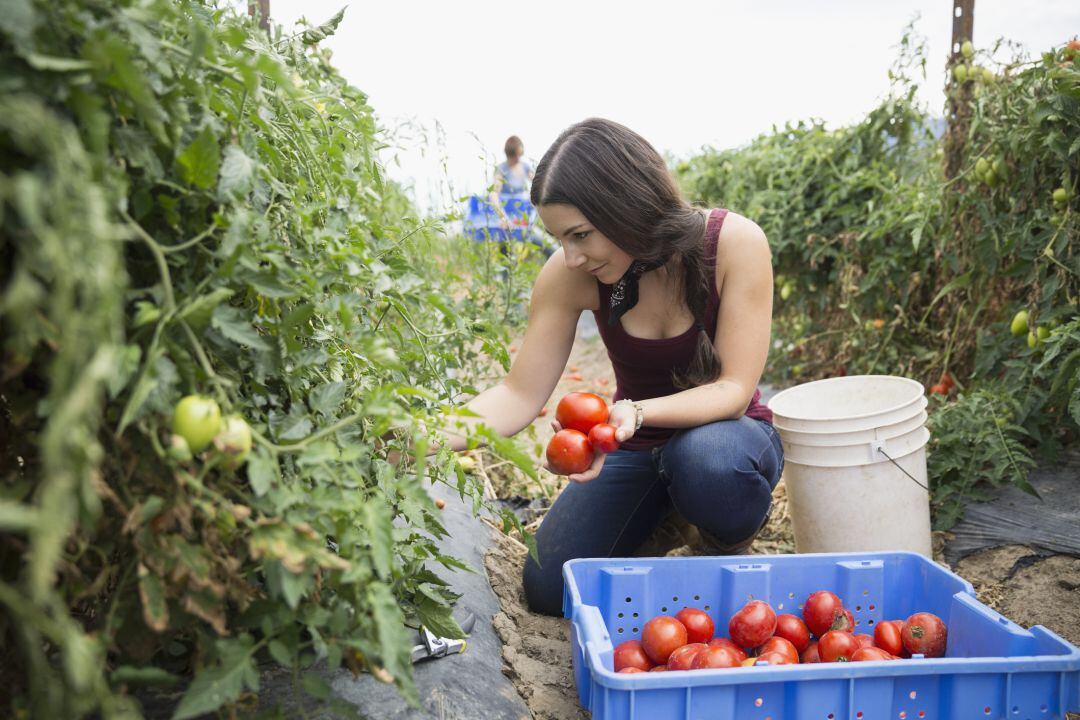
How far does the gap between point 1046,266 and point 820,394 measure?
0.83 meters

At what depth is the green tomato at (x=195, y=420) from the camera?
3.15 feet

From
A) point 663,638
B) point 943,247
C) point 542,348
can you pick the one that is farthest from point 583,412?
point 943,247

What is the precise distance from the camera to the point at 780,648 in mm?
1739

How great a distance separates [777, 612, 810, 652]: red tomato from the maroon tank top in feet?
2.14

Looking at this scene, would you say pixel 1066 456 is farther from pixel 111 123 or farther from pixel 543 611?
pixel 111 123

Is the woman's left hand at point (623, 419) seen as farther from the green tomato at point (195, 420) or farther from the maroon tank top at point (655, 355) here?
the green tomato at point (195, 420)

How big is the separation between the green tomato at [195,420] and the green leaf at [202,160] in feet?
0.93

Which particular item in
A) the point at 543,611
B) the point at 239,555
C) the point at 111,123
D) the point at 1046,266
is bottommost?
the point at 543,611

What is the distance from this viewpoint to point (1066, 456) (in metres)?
2.71

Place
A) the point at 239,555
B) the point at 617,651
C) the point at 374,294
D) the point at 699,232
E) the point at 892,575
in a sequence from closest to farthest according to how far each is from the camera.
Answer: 1. the point at 239,555
2. the point at 374,294
3. the point at 617,651
4. the point at 892,575
5. the point at 699,232

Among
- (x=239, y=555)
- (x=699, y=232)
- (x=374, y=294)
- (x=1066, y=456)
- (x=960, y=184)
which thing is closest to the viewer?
(x=239, y=555)

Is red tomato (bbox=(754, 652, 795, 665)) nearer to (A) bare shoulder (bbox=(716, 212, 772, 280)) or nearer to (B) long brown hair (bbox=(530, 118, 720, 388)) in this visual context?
(B) long brown hair (bbox=(530, 118, 720, 388))

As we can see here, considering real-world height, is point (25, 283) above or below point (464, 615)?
above

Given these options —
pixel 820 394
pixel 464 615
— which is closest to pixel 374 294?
pixel 464 615
